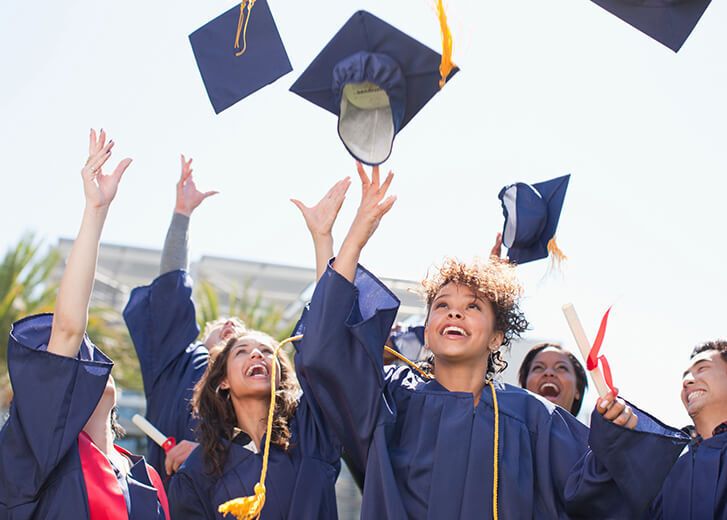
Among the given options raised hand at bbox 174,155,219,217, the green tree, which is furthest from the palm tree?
raised hand at bbox 174,155,219,217

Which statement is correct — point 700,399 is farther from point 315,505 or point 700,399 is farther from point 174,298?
point 174,298

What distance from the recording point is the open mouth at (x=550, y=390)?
5.00 metres

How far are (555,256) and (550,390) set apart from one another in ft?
2.18

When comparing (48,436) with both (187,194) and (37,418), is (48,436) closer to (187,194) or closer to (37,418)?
(37,418)

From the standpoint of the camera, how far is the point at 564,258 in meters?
5.10

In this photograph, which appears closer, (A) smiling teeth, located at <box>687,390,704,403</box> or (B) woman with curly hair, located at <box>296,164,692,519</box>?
(B) woman with curly hair, located at <box>296,164,692,519</box>

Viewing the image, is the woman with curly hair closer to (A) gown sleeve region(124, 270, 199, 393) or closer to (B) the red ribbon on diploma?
(B) the red ribbon on diploma

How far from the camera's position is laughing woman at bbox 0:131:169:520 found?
3.43 m

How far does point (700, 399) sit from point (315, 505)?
165cm

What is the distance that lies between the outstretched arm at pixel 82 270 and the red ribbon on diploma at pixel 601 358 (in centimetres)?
168

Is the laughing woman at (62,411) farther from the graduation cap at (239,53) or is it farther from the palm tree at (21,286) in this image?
the palm tree at (21,286)

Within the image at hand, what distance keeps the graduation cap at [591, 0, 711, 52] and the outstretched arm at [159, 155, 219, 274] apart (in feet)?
7.49

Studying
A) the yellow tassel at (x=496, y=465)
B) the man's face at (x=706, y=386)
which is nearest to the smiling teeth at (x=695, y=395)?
the man's face at (x=706, y=386)

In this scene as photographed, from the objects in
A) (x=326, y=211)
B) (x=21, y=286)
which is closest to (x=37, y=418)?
(x=326, y=211)
